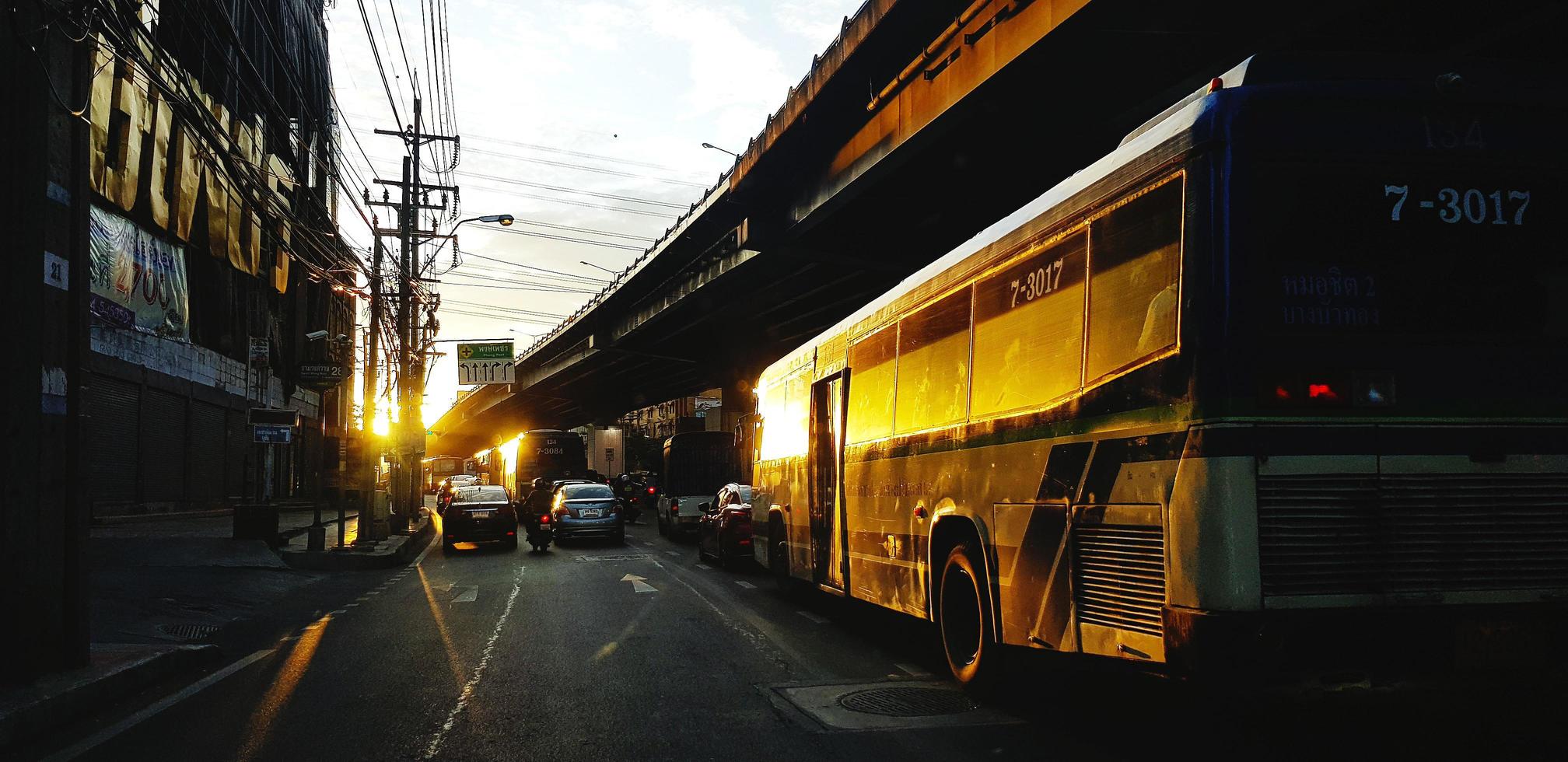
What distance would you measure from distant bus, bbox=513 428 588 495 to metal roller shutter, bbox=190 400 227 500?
1219 centimetres

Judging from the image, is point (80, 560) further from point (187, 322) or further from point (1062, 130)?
point (187, 322)

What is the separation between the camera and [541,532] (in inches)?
949

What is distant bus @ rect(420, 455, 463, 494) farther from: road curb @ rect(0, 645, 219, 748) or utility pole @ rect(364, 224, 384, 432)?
road curb @ rect(0, 645, 219, 748)

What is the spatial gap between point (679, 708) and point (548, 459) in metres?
38.5

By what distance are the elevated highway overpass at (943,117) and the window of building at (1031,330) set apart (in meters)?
4.67

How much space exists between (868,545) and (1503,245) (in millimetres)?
5880

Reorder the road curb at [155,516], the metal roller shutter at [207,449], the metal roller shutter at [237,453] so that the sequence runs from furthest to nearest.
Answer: the metal roller shutter at [237,453], the metal roller shutter at [207,449], the road curb at [155,516]

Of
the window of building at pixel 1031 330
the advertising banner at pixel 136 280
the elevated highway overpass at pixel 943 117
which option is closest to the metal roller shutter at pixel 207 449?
the advertising banner at pixel 136 280

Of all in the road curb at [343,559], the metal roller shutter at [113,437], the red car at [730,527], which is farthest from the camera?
the metal roller shutter at [113,437]

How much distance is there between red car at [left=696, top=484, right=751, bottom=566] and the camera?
59.7ft

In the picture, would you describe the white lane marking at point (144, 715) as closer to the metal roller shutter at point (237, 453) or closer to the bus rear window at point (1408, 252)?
the bus rear window at point (1408, 252)

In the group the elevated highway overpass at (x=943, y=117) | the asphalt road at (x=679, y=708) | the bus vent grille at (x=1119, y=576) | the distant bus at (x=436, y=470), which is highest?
the elevated highway overpass at (x=943, y=117)

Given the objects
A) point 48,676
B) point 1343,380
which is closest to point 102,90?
point 48,676

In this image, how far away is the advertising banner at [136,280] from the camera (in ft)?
75.1
